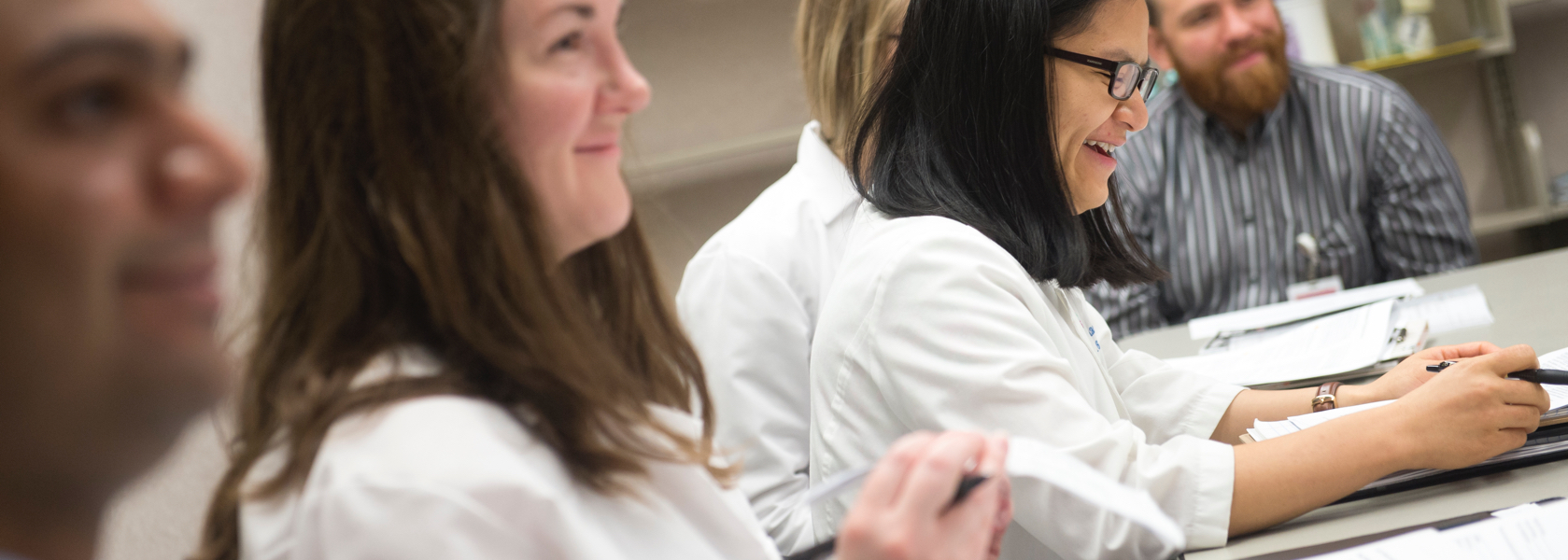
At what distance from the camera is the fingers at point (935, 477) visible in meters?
0.57

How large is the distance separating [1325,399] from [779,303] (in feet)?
2.14

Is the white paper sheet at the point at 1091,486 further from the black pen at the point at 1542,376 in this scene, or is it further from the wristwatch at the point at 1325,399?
the wristwatch at the point at 1325,399

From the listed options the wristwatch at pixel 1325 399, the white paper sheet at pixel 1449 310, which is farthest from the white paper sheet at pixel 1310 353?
the wristwatch at pixel 1325 399

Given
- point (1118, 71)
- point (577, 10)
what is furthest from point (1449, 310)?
point (577, 10)

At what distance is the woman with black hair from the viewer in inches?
32.9

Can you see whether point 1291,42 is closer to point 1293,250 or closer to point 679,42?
point 1293,250

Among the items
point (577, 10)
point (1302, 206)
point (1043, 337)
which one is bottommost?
point (1302, 206)

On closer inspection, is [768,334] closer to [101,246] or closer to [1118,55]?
[1118,55]

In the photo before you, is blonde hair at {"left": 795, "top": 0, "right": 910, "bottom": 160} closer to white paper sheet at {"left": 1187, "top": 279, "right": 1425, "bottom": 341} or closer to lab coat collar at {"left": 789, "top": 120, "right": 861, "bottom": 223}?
lab coat collar at {"left": 789, "top": 120, "right": 861, "bottom": 223}

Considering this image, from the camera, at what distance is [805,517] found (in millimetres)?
1287

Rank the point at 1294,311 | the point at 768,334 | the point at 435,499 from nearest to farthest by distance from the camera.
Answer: the point at 435,499 < the point at 768,334 < the point at 1294,311

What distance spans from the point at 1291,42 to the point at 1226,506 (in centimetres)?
270

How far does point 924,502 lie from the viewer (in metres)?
0.57

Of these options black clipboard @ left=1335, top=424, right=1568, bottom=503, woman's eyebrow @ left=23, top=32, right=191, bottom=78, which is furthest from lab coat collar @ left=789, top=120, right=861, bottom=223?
woman's eyebrow @ left=23, top=32, right=191, bottom=78
